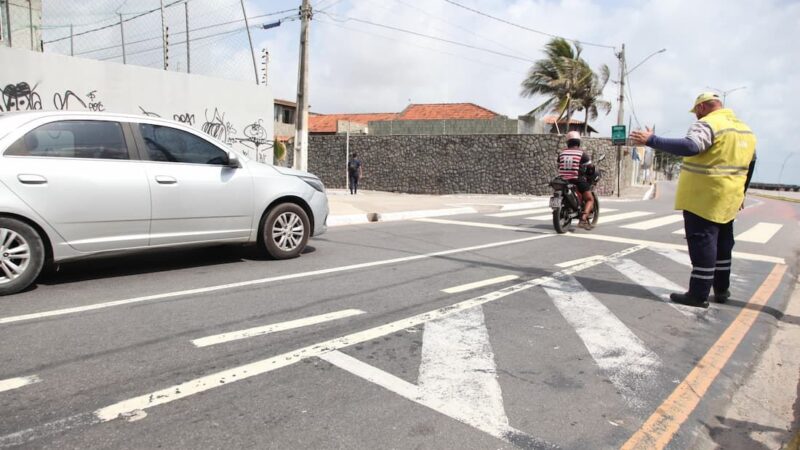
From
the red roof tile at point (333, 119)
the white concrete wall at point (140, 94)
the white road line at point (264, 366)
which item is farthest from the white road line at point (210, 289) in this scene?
the red roof tile at point (333, 119)

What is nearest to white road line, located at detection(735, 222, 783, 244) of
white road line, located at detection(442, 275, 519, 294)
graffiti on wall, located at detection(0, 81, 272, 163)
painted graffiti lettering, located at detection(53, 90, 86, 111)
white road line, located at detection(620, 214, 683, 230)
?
white road line, located at detection(620, 214, 683, 230)

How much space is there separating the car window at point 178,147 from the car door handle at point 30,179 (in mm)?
1009

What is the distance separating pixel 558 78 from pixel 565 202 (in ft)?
71.3

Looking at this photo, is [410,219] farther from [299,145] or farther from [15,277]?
[15,277]

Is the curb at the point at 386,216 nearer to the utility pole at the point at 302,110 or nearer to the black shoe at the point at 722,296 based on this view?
the utility pole at the point at 302,110

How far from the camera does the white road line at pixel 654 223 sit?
11.7m

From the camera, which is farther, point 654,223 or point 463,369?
point 654,223

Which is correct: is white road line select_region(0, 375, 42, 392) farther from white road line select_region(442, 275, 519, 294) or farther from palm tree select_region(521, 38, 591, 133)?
palm tree select_region(521, 38, 591, 133)

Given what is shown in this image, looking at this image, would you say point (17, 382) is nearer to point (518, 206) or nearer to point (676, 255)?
point (676, 255)

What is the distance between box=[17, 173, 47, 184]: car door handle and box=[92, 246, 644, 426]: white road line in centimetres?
290

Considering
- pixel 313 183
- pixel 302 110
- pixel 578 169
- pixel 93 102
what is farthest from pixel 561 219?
pixel 93 102

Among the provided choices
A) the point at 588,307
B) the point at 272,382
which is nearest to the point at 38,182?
the point at 272,382

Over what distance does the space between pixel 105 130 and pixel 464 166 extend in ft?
69.7

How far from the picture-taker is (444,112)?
134 ft
